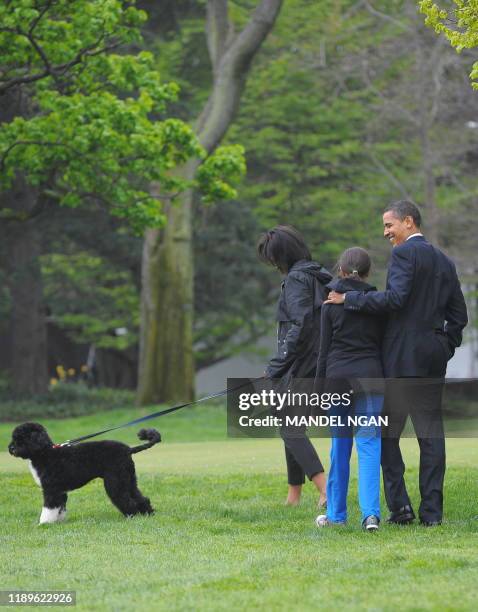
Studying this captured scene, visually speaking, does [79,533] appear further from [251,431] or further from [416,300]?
[416,300]

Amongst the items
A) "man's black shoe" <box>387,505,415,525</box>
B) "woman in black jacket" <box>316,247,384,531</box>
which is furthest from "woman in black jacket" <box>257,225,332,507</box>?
"man's black shoe" <box>387,505,415,525</box>

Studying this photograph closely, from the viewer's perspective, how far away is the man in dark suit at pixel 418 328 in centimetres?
892

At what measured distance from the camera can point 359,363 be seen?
891 cm

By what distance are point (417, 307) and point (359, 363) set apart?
23.0 inches

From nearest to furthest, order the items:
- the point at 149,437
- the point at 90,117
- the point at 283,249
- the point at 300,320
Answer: the point at 300,320, the point at 283,249, the point at 149,437, the point at 90,117

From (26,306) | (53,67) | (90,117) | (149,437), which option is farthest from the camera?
(26,306)

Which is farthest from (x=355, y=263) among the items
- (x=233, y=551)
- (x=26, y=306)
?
(x=26, y=306)

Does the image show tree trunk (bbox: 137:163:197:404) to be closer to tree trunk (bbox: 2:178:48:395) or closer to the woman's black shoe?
tree trunk (bbox: 2:178:48:395)

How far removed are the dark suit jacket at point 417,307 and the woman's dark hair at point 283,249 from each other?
3.53ft

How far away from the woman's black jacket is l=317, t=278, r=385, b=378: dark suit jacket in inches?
26.6

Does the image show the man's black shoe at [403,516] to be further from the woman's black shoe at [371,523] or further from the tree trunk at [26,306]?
the tree trunk at [26,306]

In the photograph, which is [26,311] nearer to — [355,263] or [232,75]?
[232,75]

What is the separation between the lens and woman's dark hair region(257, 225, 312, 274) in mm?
9875

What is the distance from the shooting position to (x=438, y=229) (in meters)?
34.5
